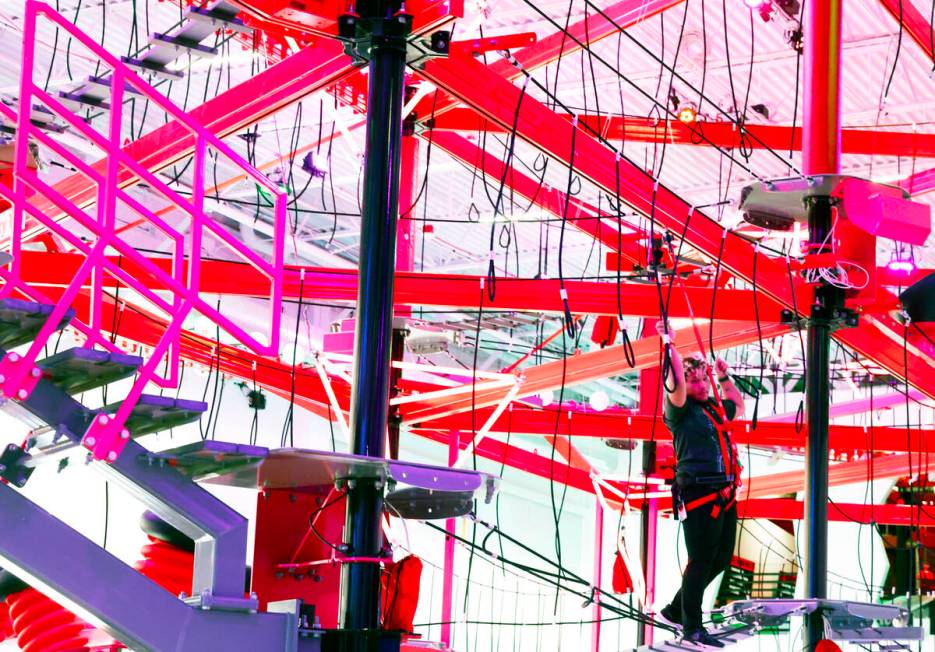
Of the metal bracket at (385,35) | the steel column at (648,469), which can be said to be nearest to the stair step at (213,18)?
the metal bracket at (385,35)

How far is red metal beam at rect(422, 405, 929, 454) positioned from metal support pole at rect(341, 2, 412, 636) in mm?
8468

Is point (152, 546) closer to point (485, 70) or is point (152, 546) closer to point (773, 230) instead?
point (485, 70)

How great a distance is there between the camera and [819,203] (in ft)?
31.1

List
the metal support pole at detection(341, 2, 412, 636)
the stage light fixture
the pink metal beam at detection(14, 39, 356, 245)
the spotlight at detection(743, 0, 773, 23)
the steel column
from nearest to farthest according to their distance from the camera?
the metal support pole at detection(341, 2, 412, 636) < the pink metal beam at detection(14, 39, 356, 245) < the stage light fixture < the spotlight at detection(743, 0, 773, 23) < the steel column

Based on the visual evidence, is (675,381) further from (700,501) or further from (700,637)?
(700,637)

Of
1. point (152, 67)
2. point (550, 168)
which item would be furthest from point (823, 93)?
point (550, 168)

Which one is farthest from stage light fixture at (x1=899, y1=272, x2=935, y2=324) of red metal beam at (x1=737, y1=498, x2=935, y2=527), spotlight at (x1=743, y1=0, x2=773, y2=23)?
red metal beam at (x1=737, y1=498, x2=935, y2=527)

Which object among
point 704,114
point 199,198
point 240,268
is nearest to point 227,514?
point 199,198

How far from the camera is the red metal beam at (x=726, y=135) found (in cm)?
1309

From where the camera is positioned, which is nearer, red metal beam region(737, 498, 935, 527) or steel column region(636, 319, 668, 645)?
steel column region(636, 319, 668, 645)

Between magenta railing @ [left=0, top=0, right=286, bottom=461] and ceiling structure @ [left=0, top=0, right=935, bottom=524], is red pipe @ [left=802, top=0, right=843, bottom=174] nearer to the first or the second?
ceiling structure @ [left=0, top=0, right=935, bottom=524]

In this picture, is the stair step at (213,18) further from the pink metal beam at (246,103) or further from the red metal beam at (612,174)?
the red metal beam at (612,174)

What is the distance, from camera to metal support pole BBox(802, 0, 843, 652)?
379 inches

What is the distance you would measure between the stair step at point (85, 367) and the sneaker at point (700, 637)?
4591 mm
